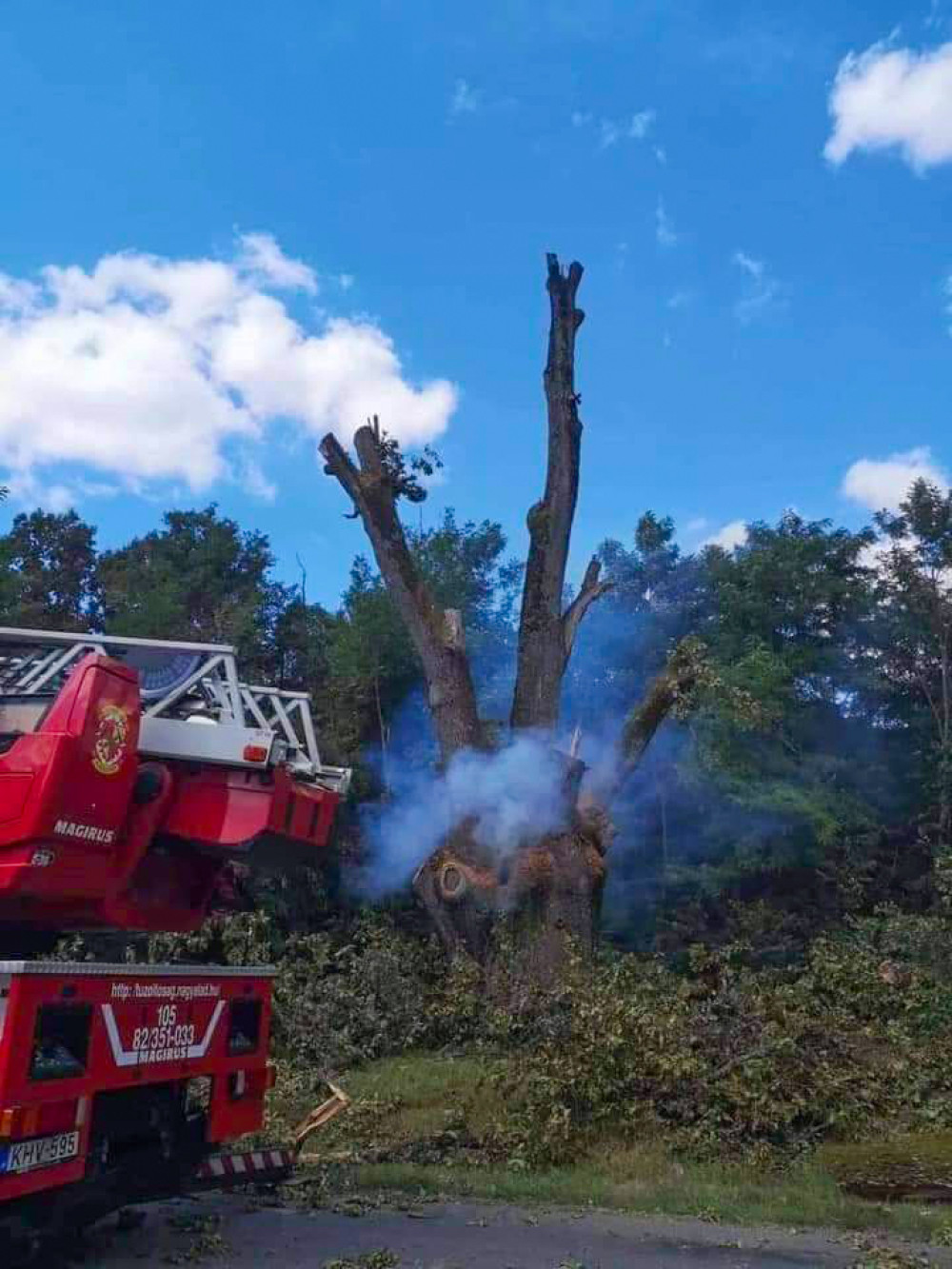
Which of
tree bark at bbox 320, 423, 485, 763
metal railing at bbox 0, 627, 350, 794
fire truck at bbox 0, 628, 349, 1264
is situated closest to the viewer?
fire truck at bbox 0, 628, 349, 1264

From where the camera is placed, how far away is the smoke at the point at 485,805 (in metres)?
12.8

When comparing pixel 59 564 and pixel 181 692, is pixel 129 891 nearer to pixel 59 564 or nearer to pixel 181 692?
pixel 181 692

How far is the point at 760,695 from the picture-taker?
72.0 feet

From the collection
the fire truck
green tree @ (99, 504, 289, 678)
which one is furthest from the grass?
green tree @ (99, 504, 289, 678)

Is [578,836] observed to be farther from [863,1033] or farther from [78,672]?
[78,672]

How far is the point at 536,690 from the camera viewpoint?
14.2m

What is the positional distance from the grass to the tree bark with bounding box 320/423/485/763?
14.1 feet

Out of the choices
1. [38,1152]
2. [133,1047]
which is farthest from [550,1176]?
→ [38,1152]

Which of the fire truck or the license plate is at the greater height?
the fire truck

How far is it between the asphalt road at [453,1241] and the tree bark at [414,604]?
689 centimetres

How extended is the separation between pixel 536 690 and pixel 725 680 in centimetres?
587

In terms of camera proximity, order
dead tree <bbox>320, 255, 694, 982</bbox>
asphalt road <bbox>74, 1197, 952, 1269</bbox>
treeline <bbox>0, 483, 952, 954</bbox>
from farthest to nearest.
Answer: treeline <bbox>0, 483, 952, 954</bbox>, dead tree <bbox>320, 255, 694, 982</bbox>, asphalt road <bbox>74, 1197, 952, 1269</bbox>

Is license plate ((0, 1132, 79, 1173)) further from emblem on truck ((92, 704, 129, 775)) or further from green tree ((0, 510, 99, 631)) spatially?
green tree ((0, 510, 99, 631))

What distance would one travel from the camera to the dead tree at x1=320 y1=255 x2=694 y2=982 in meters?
12.7
